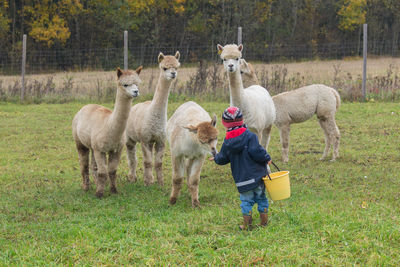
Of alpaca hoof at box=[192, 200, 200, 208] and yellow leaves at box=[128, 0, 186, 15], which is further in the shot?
yellow leaves at box=[128, 0, 186, 15]

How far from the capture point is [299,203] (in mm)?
5887

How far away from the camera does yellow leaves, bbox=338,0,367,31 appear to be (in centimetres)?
3838

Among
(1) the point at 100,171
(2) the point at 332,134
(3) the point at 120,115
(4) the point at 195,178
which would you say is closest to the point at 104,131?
(3) the point at 120,115

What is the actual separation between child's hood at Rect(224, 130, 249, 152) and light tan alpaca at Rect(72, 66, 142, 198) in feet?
5.33

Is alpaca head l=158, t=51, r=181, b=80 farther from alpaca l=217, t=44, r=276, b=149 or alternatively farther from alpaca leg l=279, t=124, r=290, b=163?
alpaca leg l=279, t=124, r=290, b=163

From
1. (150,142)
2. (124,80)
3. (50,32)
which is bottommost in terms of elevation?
(150,142)

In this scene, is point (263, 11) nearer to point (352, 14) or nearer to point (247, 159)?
point (352, 14)

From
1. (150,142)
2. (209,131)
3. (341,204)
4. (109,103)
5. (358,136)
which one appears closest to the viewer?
(209,131)

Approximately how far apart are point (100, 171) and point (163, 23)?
29393 mm

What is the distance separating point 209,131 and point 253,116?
7.64ft

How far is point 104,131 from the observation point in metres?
6.41

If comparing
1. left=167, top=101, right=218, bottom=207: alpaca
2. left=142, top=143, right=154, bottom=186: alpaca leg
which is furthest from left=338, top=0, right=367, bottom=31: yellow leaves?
left=167, top=101, right=218, bottom=207: alpaca

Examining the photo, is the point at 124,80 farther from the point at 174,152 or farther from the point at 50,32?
the point at 50,32

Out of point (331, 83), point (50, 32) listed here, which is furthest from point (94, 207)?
point (50, 32)
